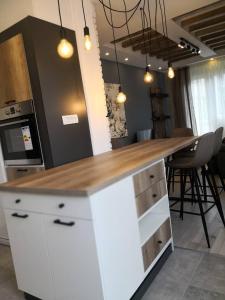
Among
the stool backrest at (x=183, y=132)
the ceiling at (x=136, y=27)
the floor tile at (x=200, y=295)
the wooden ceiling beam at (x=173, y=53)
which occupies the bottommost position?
the floor tile at (x=200, y=295)

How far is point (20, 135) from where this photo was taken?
247cm

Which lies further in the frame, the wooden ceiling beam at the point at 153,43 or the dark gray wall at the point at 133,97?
the dark gray wall at the point at 133,97

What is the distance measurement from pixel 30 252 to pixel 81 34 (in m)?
2.23

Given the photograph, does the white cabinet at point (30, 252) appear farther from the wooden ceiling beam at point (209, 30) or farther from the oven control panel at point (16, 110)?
the wooden ceiling beam at point (209, 30)

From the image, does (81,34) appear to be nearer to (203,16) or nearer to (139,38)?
(139,38)

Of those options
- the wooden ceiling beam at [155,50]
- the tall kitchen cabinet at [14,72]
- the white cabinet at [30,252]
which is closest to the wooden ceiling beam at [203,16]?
the wooden ceiling beam at [155,50]

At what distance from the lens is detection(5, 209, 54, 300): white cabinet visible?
5.10 ft

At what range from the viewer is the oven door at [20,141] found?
7.70 feet

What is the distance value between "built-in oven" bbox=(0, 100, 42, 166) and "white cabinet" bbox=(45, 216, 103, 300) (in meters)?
1.05

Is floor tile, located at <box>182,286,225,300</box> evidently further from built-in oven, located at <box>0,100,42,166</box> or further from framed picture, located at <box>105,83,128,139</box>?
framed picture, located at <box>105,83,128,139</box>


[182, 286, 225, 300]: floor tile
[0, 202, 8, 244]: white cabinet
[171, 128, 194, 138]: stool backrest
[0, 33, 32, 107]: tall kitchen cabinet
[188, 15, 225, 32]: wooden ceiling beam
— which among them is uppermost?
[188, 15, 225, 32]: wooden ceiling beam

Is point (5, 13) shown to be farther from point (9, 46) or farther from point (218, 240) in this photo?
point (218, 240)

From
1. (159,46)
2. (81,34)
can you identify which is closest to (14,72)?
(81,34)

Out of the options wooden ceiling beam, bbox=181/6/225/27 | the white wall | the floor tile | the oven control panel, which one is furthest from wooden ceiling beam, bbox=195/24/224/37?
the floor tile
